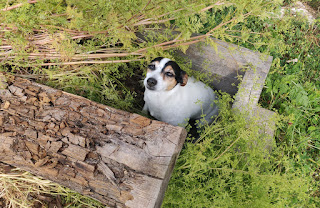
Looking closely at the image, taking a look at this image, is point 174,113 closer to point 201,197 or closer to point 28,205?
point 201,197

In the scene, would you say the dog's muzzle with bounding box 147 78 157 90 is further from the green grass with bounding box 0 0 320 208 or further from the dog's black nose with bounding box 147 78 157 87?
the green grass with bounding box 0 0 320 208

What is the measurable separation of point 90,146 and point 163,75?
35.0 inches

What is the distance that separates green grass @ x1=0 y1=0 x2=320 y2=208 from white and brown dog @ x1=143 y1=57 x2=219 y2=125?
6.6 inches

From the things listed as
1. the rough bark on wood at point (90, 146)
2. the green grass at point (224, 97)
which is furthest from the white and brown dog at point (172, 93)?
the rough bark on wood at point (90, 146)

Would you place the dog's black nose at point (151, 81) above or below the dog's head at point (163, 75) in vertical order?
below

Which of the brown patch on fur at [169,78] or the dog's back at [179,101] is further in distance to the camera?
the dog's back at [179,101]

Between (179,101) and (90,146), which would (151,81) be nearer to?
(179,101)

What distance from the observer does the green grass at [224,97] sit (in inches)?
79.4

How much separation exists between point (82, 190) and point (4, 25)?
165cm

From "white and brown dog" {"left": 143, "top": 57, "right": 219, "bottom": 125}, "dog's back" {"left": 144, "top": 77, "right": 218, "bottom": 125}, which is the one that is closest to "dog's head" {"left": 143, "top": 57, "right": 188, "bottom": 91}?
"white and brown dog" {"left": 143, "top": 57, "right": 219, "bottom": 125}

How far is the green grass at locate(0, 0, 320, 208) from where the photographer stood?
6.62 feet

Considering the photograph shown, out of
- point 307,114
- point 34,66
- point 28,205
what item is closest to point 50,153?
point 28,205

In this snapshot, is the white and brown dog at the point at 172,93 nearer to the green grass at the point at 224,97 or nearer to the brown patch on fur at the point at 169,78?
the brown patch on fur at the point at 169,78

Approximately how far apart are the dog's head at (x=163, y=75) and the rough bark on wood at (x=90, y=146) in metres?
0.40
